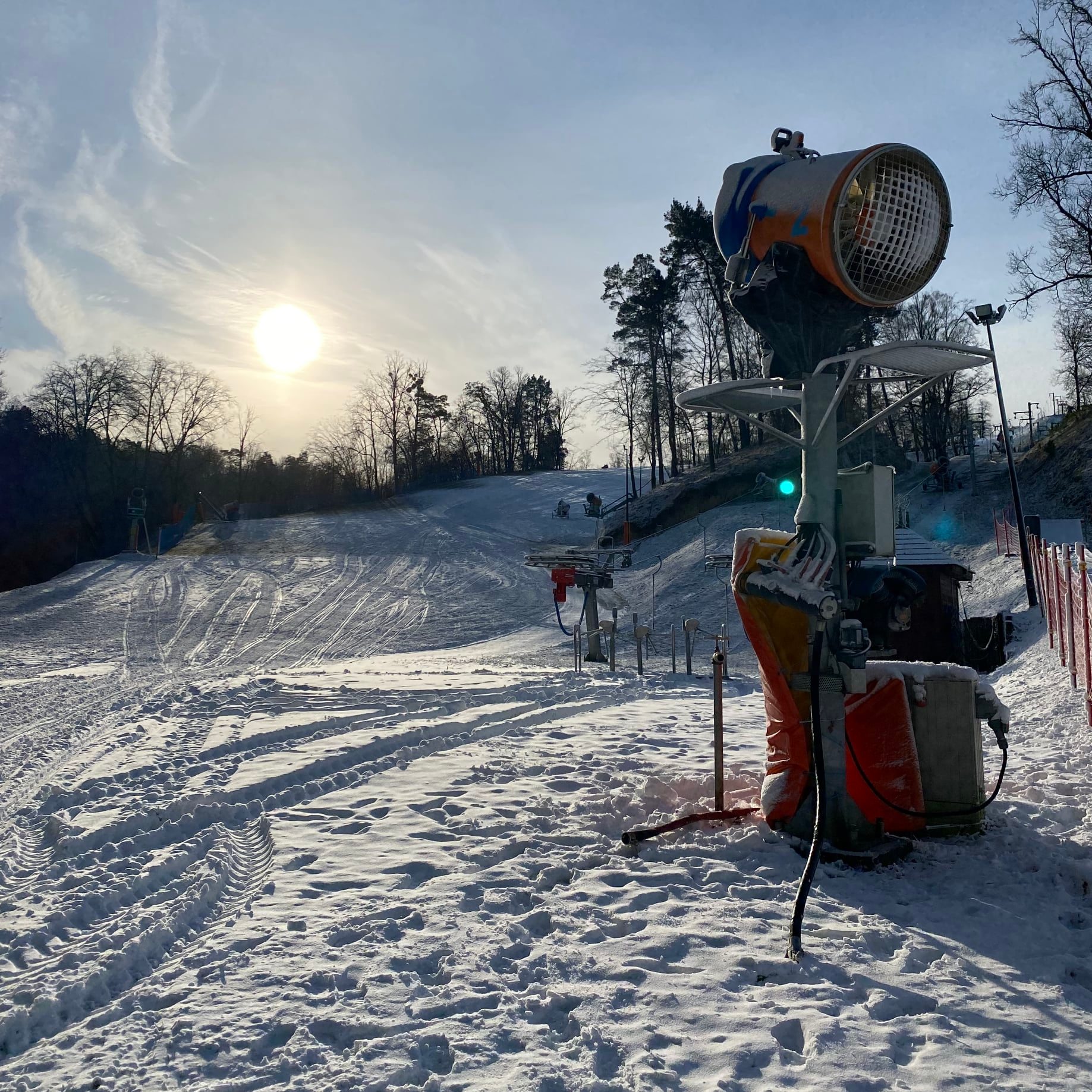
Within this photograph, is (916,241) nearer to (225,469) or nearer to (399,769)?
(399,769)

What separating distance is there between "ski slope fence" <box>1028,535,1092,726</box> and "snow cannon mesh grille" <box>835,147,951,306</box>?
5114 millimetres

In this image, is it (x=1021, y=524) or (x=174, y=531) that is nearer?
(x=1021, y=524)

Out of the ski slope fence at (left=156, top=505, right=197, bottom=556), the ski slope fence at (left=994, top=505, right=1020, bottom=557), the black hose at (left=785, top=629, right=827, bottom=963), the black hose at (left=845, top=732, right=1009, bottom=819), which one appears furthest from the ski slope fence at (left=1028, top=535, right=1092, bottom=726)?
the ski slope fence at (left=156, top=505, right=197, bottom=556)

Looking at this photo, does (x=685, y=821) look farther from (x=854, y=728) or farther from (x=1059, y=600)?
(x=1059, y=600)

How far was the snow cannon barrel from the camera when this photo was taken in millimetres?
5211

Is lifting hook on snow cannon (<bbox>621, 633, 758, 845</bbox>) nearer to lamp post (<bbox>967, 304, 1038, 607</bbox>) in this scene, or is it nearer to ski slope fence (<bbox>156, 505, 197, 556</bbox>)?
lamp post (<bbox>967, 304, 1038, 607</bbox>)

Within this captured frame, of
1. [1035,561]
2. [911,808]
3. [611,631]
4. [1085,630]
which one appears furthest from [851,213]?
[1035,561]

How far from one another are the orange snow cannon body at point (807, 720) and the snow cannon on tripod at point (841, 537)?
10 mm

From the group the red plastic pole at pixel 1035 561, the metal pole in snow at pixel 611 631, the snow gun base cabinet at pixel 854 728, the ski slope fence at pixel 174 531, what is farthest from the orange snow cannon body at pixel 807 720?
the ski slope fence at pixel 174 531

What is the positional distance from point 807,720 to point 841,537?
124cm

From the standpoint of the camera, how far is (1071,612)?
11.0m

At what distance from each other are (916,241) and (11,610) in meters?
25.4

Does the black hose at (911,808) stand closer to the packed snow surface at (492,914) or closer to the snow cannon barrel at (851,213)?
the packed snow surface at (492,914)

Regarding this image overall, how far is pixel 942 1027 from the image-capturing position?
135 inches
